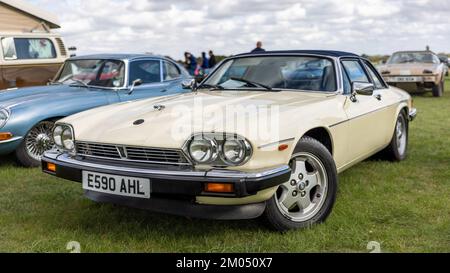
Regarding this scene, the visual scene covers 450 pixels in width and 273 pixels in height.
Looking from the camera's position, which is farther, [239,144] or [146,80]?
[146,80]

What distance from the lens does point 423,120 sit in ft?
29.0

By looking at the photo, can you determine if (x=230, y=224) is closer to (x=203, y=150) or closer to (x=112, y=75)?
(x=203, y=150)

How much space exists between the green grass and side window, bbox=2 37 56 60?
4157mm

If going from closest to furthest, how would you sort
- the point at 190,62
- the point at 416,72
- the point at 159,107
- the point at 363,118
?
the point at 159,107, the point at 363,118, the point at 416,72, the point at 190,62

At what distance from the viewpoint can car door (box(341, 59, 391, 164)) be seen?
4047 mm

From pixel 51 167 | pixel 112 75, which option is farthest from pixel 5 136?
pixel 51 167

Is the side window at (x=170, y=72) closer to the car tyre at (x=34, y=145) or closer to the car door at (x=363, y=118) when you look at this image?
the car tyre at (x=34, y=145)

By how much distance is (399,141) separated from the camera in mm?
5469

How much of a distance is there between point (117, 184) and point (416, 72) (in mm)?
11598

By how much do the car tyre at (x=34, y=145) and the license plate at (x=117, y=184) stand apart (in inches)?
101

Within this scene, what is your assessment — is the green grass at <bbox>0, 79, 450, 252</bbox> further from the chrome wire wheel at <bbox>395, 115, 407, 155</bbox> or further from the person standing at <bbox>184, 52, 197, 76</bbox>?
the person standing at <bbox>184, 52, 197, 76</bbox>

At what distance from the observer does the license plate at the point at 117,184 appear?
2.93m

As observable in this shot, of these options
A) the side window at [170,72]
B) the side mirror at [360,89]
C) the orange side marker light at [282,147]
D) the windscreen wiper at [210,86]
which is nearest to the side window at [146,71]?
the side window at [170,72]

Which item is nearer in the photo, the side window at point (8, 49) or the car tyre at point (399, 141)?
the car tyre at point (399, 141)
